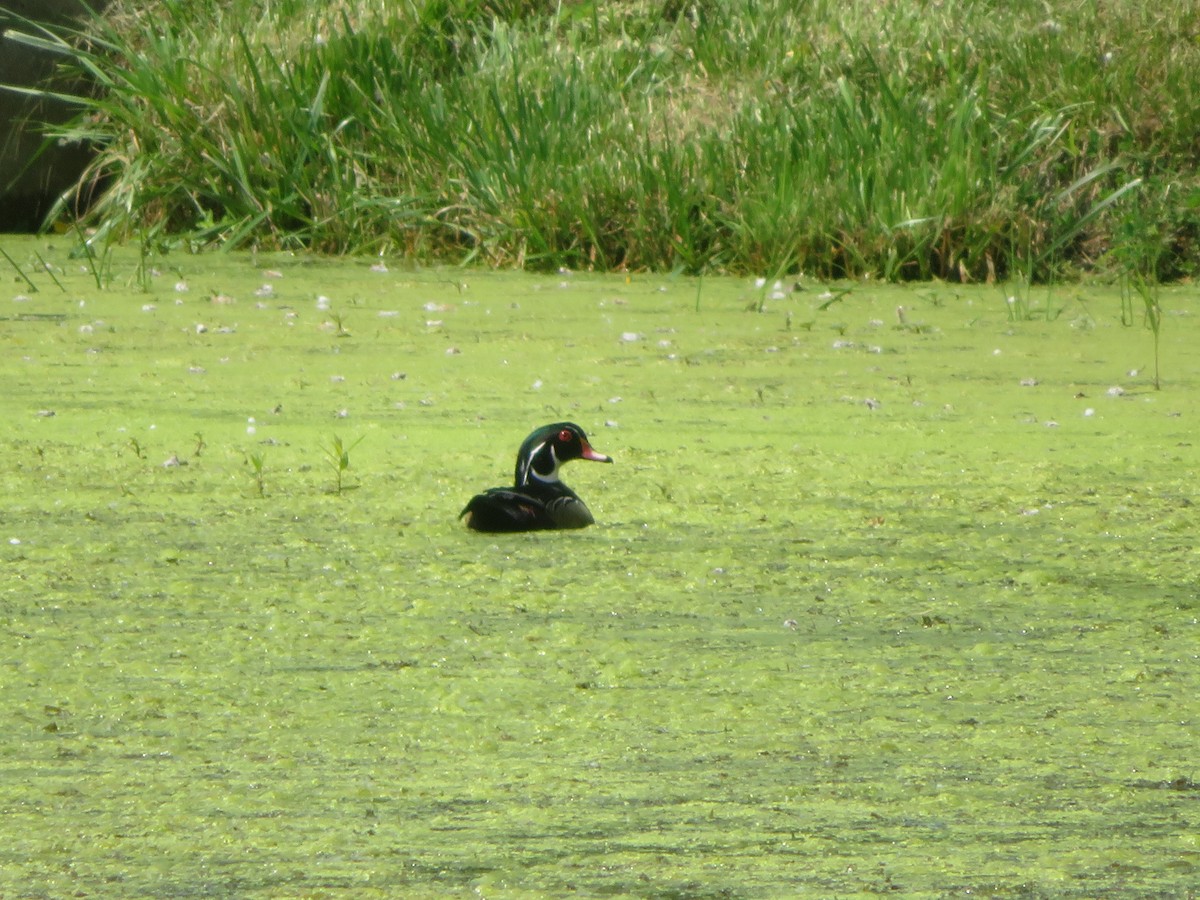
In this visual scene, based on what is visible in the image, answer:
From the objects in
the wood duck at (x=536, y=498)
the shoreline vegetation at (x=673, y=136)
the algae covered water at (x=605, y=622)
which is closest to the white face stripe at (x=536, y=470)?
the wood duck at (x=536, y=498)

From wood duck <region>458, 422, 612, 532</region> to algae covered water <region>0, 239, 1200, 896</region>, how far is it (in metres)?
0.04

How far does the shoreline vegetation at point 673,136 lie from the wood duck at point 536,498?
8.87 ft

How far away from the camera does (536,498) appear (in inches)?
114

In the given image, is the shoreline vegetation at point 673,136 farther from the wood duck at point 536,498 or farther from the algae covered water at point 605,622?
the wood duck at point 536,498

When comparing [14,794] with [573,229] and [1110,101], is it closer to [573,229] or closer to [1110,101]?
[573,229]

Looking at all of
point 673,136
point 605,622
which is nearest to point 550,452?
point 605,622

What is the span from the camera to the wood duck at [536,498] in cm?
286

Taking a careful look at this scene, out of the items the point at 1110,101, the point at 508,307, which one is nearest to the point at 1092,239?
the point at 1110,101

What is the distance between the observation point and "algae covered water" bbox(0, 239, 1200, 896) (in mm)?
1682

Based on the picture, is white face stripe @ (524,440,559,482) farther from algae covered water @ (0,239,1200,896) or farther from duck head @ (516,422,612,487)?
algae covered water @ (0,239,1200,896)

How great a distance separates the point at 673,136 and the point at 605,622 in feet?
13.9

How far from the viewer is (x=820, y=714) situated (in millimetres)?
2049

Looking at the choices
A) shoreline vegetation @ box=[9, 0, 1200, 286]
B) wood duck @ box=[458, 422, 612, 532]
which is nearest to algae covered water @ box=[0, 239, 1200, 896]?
wood duck @ box=[458, 422, 612, 532]

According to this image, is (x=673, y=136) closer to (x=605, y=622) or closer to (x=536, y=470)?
(x=536, y=470)
